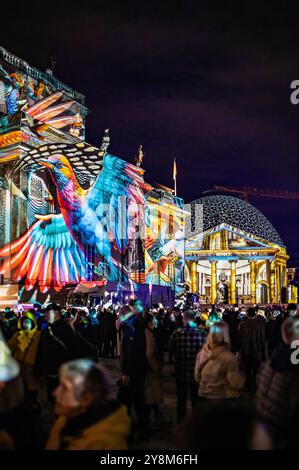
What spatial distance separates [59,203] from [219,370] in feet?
105

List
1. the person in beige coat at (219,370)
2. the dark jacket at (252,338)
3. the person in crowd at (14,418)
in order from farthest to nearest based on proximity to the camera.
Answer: the dark jacket at (252,338)
the person in beige coat at (219,370)
the person in crowd at (14,418)

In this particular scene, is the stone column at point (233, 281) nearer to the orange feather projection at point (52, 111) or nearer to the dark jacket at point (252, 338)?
the orange feather projection at point (52, 111)

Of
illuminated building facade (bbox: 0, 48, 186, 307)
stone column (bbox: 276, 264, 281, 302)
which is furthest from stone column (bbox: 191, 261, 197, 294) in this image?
illuminated building facade (bbox: 0, 48, 186, 307)

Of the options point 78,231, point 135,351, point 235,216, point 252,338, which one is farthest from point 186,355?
point 235,216

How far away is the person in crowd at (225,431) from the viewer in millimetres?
2697

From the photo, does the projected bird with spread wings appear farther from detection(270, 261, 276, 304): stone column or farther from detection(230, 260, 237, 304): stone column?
detection(270, 261, 276, 304): stone column

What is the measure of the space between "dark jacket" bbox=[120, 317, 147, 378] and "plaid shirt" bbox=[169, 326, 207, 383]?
0.81 meters

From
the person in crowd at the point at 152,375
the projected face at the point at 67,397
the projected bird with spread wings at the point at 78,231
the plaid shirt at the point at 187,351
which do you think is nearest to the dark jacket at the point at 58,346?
the person in crowd at the point at 152,375

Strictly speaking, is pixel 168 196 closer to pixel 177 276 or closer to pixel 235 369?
pixel 177 276

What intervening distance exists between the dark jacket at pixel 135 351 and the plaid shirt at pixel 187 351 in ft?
2.67

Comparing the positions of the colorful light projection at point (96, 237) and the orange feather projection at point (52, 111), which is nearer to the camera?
the colorful light projection at point (96, 237)
